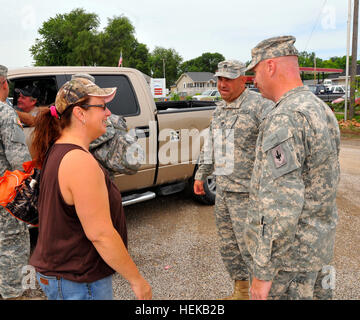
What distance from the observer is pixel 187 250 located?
4.00m

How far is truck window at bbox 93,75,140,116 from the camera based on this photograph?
409cm

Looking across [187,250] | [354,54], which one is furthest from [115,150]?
[354,54]

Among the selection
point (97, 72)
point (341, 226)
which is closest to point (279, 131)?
point (97, 72)

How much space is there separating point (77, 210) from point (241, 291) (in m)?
2.08

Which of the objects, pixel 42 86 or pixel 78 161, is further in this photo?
pixel 42 86

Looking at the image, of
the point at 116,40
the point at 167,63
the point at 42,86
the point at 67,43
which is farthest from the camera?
the point at 167,63

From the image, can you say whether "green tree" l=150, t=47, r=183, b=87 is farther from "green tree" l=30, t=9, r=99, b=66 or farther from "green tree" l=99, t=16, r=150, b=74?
"green tree" l=30, t=9, r=99, b=66

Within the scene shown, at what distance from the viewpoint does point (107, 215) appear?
143 cm

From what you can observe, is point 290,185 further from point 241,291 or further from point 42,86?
point 42,86

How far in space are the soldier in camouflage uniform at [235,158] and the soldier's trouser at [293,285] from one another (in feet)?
3.28

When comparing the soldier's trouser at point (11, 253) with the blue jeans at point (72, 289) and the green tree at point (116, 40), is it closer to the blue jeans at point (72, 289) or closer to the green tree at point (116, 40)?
the blue jeans at point (72, 289)

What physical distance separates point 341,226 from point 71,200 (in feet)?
13.8

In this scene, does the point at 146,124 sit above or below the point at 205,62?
below

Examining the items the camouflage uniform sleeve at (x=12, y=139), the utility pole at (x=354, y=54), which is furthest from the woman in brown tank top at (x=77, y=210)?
the utility pole at (x=354, y=54)
